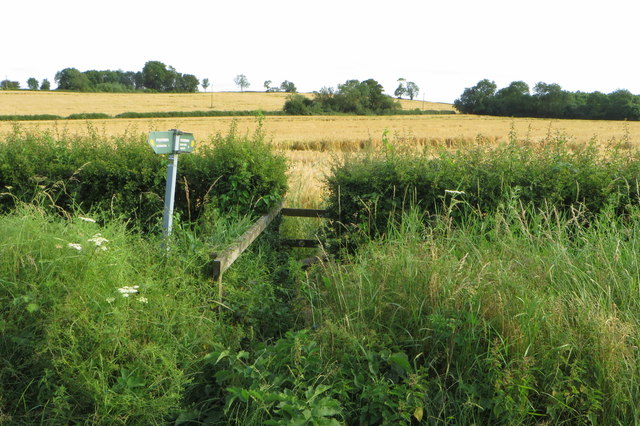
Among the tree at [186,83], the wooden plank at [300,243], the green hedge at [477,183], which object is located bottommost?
the wooden plank at [300,243]

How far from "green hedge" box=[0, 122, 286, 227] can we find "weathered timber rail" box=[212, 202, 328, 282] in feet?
0.99

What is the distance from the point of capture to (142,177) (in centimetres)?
671

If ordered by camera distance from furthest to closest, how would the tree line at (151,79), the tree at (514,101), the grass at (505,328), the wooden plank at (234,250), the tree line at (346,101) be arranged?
the tree line at (151,79) → the tree at (514,101) → the tree line at (346,101) → the wooden plank at (234,250) → the grass at (505,328)

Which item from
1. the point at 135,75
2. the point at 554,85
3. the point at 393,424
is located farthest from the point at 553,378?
the point at 135,75

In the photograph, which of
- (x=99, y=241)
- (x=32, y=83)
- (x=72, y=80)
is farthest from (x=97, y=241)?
(x=32, y=83)

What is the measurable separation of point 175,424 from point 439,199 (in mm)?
3792

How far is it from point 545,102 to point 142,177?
70.1 metres

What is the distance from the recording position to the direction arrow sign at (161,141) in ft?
16.2

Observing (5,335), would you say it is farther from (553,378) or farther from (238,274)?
(553,378)

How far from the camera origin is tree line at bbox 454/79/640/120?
63531 millimetres

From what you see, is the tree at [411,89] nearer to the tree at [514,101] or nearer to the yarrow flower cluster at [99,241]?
the tree at [514,101]

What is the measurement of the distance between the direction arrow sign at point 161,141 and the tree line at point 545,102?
64.6 metres

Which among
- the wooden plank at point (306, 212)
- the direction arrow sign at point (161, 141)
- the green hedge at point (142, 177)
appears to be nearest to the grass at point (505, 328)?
the direction arrow sign at point (161, 141)

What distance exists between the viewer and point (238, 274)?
211 inches
